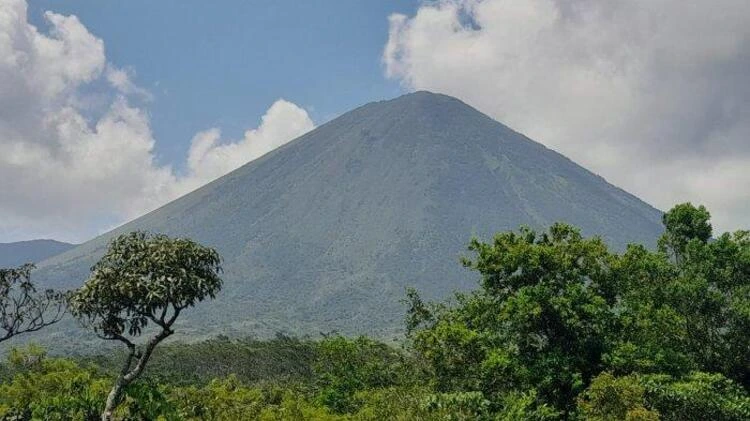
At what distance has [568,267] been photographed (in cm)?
2389

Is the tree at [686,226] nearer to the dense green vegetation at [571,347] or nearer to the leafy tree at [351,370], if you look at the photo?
the dense green vegetation at [571,347]

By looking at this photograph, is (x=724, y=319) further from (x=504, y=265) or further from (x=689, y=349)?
(x=504, y=265)

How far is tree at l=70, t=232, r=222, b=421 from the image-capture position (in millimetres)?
14344

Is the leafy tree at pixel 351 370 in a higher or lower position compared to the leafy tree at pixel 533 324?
lower

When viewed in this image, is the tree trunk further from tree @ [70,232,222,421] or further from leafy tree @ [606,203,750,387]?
leafy tree @ [606,203,750,387]

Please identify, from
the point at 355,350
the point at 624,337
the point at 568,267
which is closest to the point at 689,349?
the point at 624,337

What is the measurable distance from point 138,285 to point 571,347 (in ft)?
49.4

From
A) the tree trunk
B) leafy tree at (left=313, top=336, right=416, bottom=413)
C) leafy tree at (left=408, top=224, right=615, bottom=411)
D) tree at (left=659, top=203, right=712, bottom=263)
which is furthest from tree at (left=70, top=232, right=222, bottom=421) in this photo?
leafy tree at (left=313, top=336, right=416, bottom=413)

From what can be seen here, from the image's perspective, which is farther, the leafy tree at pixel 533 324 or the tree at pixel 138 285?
the leafy tree at pixel 533 324

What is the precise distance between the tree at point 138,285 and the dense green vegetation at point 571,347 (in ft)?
8.43

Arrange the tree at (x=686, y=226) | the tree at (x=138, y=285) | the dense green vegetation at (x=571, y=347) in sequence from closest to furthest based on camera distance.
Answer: the tree at (x=138, y=285) → the dense green vegetation at (x=571, y=347) → the tree at (x=686, y=226)

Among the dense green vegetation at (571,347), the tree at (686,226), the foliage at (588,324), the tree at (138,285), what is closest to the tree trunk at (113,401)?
the tree at (138,285)

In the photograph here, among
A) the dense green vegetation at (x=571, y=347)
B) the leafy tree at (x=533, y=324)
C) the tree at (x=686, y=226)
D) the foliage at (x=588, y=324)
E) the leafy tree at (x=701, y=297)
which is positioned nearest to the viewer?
the dense green vegetation at (x=571, y=347)

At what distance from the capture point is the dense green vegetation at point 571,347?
2097 centimetres
